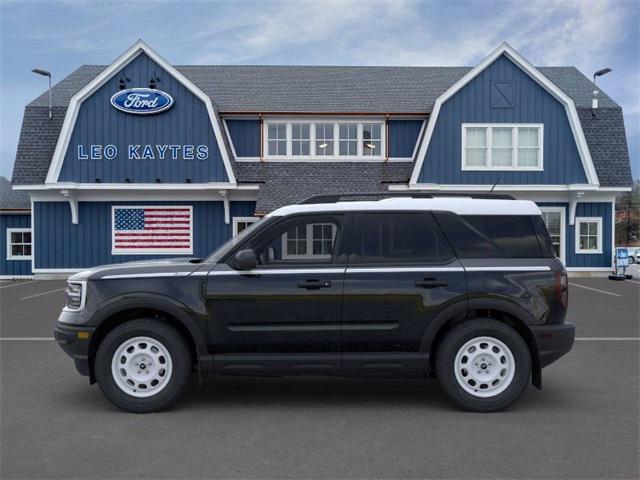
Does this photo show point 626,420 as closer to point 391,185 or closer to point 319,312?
point 319,312

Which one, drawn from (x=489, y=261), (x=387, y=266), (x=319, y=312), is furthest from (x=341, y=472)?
(x=489, y=261)

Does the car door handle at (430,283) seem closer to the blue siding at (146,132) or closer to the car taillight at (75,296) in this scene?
the car taillight at (75,296)

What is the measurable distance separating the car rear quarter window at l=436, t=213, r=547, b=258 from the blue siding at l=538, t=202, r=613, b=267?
16.1m

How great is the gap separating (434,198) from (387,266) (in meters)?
0.90

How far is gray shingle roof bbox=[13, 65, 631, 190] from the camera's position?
65.6ft

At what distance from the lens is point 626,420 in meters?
5.02

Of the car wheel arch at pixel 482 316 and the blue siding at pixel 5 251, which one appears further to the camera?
the blue siding at pixel 5 251

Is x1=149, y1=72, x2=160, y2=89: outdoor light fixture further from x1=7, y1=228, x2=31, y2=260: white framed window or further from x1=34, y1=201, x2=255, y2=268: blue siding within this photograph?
x1=7, y1=228, x2=31, y2=260: white framed window

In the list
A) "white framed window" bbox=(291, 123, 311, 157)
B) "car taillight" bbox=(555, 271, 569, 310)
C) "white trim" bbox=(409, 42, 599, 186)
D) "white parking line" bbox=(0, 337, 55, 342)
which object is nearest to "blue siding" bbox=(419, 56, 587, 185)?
"white trim" bbox=(409, 42, 599, 186)

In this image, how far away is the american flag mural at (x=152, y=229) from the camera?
19.9 m

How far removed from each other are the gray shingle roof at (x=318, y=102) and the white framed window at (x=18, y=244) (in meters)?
3.07

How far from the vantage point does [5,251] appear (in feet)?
71.1

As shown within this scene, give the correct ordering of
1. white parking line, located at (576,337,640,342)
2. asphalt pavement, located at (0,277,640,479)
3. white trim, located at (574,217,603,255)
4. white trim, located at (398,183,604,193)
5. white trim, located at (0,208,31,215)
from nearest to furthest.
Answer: asphalt pavement, located at (0,277,640,479) → white parking line, located at (576,337,640,342) → white trim, located at (398,183,604,193) → white trim, located at (574,217,603,255) → white trim, located at (0,208,31,215)

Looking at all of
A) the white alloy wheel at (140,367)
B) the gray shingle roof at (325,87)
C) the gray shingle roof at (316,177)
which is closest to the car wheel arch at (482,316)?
the white alloy wheel at (140,367)
